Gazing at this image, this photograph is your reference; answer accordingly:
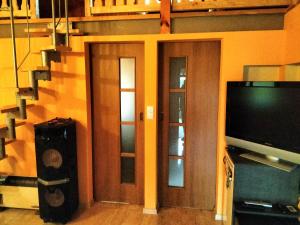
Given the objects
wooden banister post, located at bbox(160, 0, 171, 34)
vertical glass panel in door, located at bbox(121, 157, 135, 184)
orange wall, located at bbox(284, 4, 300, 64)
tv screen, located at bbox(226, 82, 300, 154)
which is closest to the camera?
tv screen, located at bbox(226, 82, 300, 154)

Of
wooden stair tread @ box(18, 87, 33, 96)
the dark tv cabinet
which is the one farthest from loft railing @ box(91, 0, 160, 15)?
the dark tv cabinet

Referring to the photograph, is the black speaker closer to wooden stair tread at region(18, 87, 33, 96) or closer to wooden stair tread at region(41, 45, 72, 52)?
wooden stair tread at region(18, 87, 33, 96)

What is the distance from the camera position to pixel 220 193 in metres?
2.74

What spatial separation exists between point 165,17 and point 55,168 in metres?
1.96

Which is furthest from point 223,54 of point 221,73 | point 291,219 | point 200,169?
point 291,219

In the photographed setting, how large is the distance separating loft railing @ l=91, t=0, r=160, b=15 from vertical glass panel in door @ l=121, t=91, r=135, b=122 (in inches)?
36.2

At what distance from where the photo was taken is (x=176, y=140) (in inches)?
117

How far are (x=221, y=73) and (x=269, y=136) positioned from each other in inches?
34.7

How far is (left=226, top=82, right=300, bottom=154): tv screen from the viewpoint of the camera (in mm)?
1864

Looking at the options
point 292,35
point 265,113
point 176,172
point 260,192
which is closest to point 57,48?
point 176,172

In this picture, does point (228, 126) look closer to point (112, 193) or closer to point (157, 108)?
point (157, 108)

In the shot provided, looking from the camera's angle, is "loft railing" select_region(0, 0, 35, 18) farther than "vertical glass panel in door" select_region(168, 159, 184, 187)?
No

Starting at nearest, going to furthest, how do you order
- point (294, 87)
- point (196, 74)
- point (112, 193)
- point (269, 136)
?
point (294, 87)
point (269, 136)
point (196, 74)
point (112, 193)

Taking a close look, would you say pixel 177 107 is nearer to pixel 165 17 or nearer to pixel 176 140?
pixel 176 140
